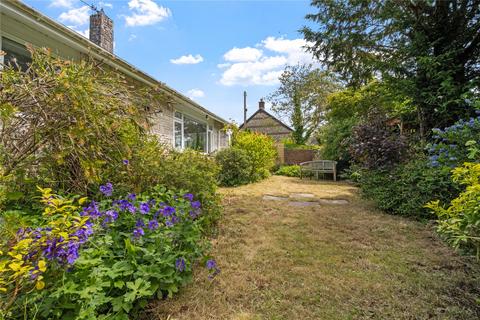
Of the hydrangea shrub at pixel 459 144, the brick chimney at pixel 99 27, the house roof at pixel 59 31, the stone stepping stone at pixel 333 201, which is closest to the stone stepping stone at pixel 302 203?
the stone stepping stone at pixel 333 201

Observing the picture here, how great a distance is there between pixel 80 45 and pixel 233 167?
5.36 m

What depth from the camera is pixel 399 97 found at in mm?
5438

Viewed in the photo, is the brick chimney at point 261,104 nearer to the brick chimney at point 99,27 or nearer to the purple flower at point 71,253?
the brick chimney at point 99,27

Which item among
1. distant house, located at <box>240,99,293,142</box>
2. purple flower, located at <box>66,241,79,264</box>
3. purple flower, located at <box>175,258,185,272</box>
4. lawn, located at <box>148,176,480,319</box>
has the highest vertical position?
distant house, located at <box>240,99,293,142</box>

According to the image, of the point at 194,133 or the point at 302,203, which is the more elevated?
the point at 194,133

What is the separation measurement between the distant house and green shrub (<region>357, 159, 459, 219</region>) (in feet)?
57.6

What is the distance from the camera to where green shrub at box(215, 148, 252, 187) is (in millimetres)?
8211

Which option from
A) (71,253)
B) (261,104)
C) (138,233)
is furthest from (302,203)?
(261,104)

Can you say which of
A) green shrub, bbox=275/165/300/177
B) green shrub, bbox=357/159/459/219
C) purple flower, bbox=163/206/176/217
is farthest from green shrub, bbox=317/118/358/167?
purple flower, bbox=163/206/176/217

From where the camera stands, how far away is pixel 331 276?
223 centimetres

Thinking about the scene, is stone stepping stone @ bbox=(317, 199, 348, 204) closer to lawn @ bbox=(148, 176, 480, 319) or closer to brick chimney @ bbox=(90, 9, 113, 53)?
lawn @ bbox=(148, 176, 480, 319)

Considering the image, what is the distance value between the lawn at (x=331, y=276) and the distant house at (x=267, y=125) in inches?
764

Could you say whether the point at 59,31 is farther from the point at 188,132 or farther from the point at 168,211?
the point at 188,132

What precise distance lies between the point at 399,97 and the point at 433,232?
133 inches
